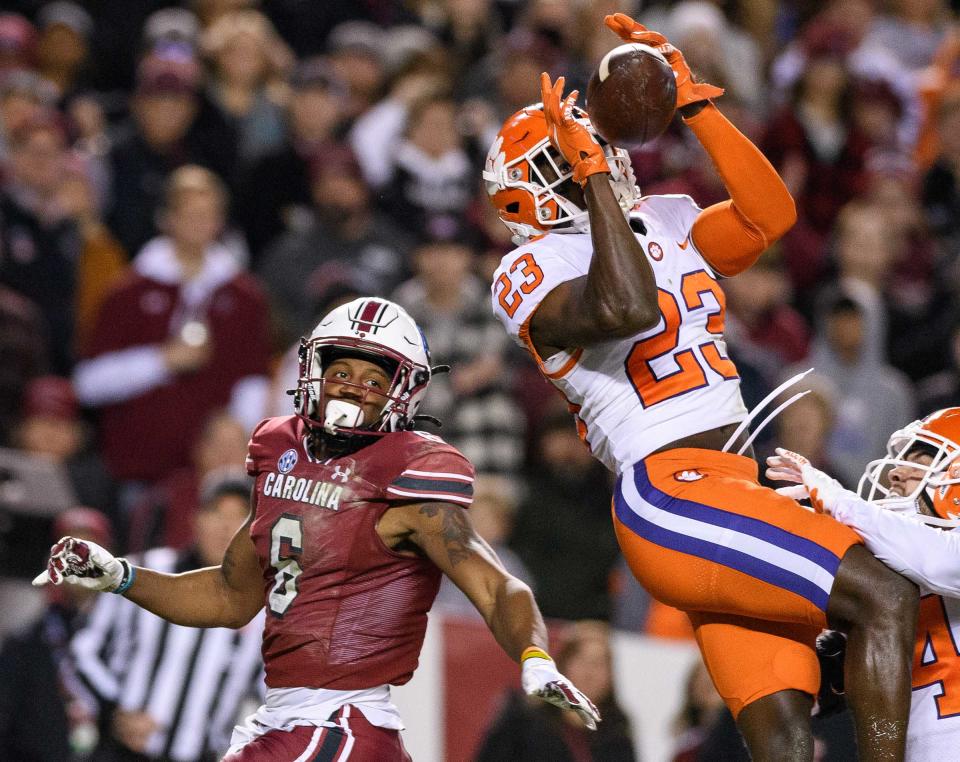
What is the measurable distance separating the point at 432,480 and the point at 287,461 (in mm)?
495

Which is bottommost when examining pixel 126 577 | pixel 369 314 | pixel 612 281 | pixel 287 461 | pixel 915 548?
pixel 126 577

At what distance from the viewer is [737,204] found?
189 inches

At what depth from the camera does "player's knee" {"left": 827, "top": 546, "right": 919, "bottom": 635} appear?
4254 millimetres

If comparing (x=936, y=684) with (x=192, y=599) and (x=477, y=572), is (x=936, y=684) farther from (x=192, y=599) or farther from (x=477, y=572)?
(x=192, y=599)

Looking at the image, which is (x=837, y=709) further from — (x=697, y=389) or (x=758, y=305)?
(x=758, y=305)

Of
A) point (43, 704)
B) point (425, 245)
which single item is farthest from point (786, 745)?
point (425, 245)

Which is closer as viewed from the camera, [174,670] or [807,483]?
[807,483]

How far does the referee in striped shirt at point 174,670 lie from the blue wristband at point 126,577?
7.17 ft

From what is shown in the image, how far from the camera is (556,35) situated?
1134 cm

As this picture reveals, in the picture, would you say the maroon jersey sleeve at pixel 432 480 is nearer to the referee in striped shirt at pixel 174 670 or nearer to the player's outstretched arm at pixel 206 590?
the player's outstretched arm at pixel 206 590

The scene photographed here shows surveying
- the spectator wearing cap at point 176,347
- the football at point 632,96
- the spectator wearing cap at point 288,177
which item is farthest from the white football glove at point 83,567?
the spectator wearing cap at point 288,177

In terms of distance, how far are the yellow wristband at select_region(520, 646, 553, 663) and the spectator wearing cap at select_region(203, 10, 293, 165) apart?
673cm

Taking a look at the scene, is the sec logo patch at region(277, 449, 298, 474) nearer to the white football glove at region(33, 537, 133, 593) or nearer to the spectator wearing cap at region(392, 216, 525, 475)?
the white football glove at region(33, 537, 133, 593)

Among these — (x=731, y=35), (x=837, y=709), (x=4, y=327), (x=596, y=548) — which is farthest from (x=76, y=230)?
(x=837, y=709)
